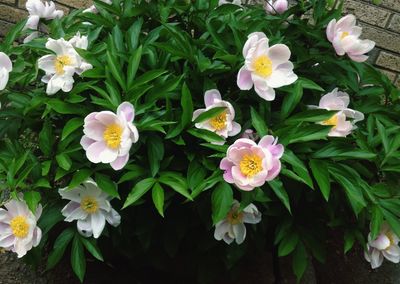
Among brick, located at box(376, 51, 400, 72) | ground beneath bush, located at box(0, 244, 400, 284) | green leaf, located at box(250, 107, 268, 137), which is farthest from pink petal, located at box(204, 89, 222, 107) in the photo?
brick, located at box(376, 51, 400, 72)

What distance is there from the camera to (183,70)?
5.09 ft

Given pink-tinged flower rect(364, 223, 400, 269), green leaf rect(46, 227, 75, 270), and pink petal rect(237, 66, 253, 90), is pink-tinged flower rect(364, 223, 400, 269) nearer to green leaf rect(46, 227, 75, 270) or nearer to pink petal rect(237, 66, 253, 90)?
pink petal rect(237, 66, 253, 90)

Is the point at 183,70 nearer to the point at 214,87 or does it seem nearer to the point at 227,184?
the point at 214,87

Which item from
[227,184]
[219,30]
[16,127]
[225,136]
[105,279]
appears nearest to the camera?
[227,184]

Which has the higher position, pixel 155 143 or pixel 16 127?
pixel 155 143

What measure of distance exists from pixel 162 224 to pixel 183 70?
0.48 metres

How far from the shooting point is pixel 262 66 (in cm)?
140

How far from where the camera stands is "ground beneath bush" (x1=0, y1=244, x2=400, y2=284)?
182 centimetres

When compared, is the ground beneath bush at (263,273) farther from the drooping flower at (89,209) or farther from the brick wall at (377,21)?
the brick wall at (377,21)

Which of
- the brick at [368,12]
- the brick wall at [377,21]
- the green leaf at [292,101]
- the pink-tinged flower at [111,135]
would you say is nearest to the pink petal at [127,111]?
the pink-tinged flower at [111,135]

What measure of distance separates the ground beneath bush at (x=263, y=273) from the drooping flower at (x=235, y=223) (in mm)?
430

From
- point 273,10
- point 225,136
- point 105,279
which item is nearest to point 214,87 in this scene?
point 225,136

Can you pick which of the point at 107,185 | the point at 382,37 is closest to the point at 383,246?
the point at 107,185

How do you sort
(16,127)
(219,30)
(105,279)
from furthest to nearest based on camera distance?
(105,279), (219,30), (16,127)
